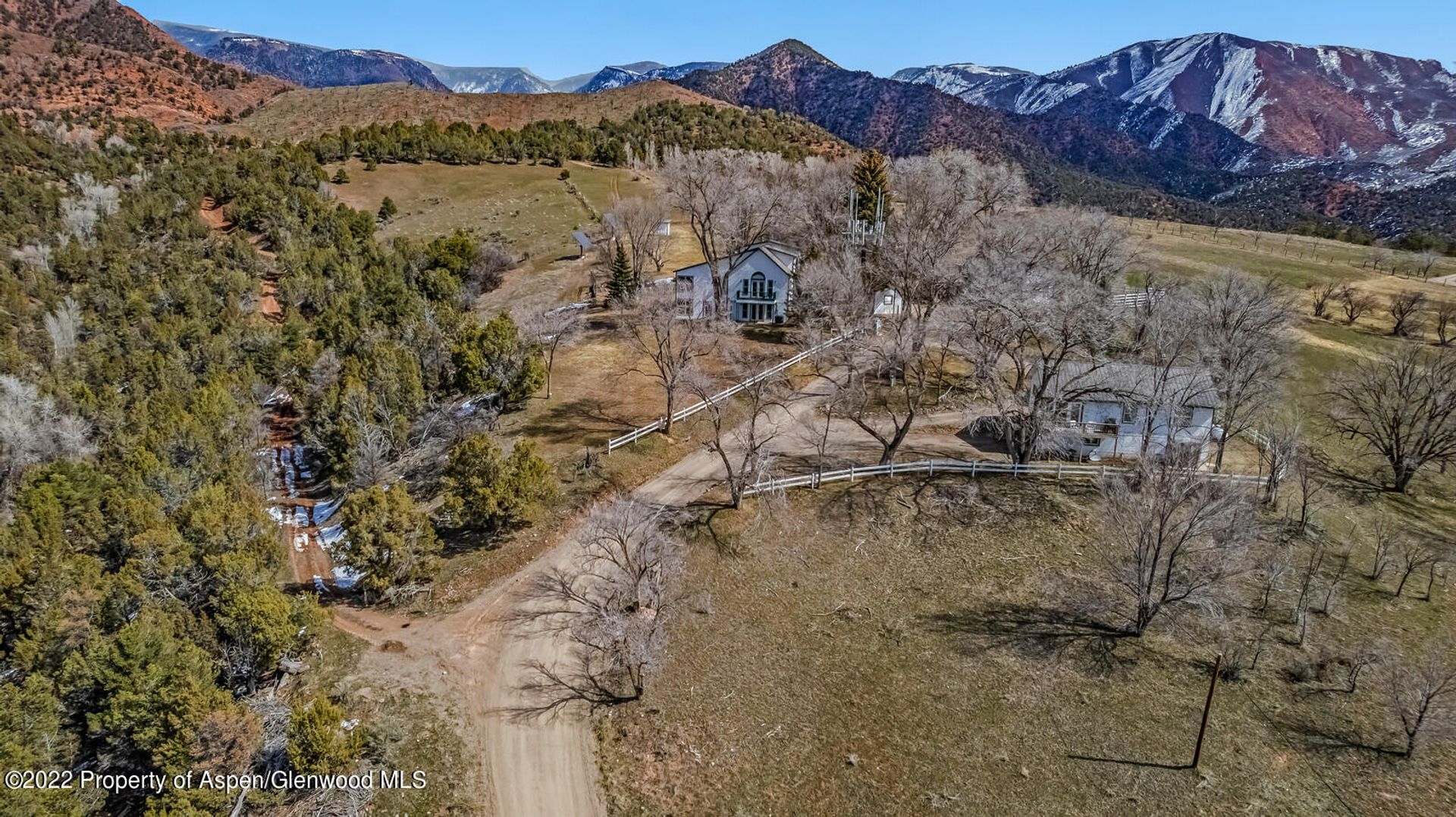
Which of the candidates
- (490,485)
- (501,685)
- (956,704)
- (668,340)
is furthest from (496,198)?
(956,704)

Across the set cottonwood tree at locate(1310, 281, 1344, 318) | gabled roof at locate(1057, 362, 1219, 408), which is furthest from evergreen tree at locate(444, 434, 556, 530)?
cottonwood tree at locate(1310, 281, 1344, 318)

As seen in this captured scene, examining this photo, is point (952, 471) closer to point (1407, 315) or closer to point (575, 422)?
point (575, 422)

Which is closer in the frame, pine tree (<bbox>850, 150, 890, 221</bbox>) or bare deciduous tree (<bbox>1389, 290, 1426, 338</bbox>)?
bare deciduous tree (<bbox>1389, 290, 1426, 338</bbox>)

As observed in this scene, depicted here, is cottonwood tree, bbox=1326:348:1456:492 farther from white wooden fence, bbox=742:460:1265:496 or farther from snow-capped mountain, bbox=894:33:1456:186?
snow-capped mountain, bbox=894:33:1456:186

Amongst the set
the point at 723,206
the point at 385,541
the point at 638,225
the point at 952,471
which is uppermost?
the point at 723,206

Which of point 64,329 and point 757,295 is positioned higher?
point 757,295

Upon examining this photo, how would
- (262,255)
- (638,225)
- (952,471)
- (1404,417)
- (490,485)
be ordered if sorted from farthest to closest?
1. (262,255)
2. (638,225)
3. (1404,417)
4. (952,471)
5. (490,485)
